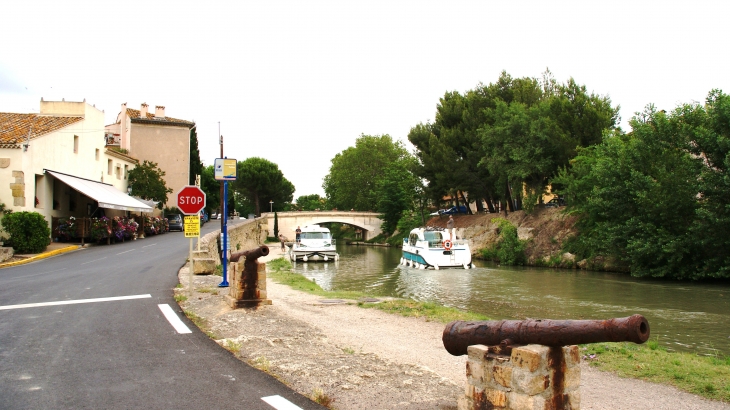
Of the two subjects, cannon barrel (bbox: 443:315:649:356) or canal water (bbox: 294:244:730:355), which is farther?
canal water (bbox: 294:244:730:355)

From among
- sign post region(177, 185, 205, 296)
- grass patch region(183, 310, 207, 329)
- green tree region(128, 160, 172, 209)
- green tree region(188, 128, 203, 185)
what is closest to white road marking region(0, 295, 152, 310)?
sign post region(177, 185, 205, 296)

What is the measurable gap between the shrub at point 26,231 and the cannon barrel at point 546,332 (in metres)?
24.0

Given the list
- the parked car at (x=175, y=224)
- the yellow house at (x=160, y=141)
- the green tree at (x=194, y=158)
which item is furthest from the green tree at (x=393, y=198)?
the parked car at (x=175, y=224)

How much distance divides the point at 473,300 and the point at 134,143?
41744mm

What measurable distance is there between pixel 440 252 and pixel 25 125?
985 inches

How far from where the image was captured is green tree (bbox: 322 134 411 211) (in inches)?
3361

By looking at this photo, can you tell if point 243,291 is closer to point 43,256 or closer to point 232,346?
point 232,346

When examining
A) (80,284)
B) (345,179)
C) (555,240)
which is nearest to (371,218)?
(345,179)

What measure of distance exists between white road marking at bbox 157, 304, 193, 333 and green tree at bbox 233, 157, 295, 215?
80.8 metres

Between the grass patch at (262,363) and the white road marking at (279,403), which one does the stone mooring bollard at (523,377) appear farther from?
the grass patch at (262,363)

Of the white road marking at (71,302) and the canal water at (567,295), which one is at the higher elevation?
the white road marking at (71,302)

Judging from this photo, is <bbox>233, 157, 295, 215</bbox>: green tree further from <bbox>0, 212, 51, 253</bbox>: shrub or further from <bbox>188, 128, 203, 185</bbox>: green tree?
<bbox>0, 212, 51, 253</bbox>: shrub

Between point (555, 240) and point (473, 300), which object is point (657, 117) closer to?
point (555, 240)

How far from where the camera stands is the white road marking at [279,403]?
16.4 ft
